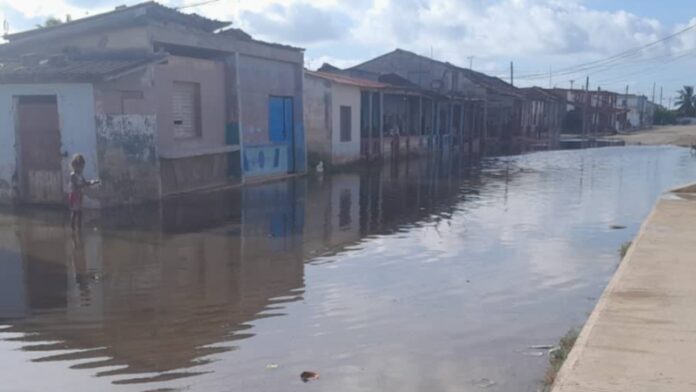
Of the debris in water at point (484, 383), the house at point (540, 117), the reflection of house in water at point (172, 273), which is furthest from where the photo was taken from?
the house at point (540, 117)

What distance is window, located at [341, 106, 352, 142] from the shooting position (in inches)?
1166

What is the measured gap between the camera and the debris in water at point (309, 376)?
577 cm

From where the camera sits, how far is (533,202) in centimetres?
1778

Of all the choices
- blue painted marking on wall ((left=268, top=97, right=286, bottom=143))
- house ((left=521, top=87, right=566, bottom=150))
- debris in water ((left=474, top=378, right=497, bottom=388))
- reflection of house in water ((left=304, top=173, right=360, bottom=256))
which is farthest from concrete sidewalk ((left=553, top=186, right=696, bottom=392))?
house ((left=521, top=87, right=566, bottom=150))

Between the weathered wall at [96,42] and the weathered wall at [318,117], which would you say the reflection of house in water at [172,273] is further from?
the weathered wall at [318,117]

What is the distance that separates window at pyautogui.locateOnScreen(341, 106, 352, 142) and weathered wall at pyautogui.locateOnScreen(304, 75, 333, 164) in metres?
1.56

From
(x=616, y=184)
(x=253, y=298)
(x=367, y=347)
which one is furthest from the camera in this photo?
(x=616, y=184)

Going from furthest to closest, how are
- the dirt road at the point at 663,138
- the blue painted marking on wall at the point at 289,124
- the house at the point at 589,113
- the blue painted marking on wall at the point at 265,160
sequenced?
the house at the point at 589,113
the dirt road at the point at 663,138
the blue painted marking on wall at the point at 289,124
the blue painted marking on wall at the point at 265,160

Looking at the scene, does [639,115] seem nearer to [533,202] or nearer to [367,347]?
[533,202]

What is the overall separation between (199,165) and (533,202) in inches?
349

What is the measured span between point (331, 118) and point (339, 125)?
3.53 ft

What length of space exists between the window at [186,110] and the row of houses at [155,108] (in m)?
0.03

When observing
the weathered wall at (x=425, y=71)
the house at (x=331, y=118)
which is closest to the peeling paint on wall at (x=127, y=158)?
the house at (x=331, y=118)

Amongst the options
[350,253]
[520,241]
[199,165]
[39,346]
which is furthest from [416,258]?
[199,165]
